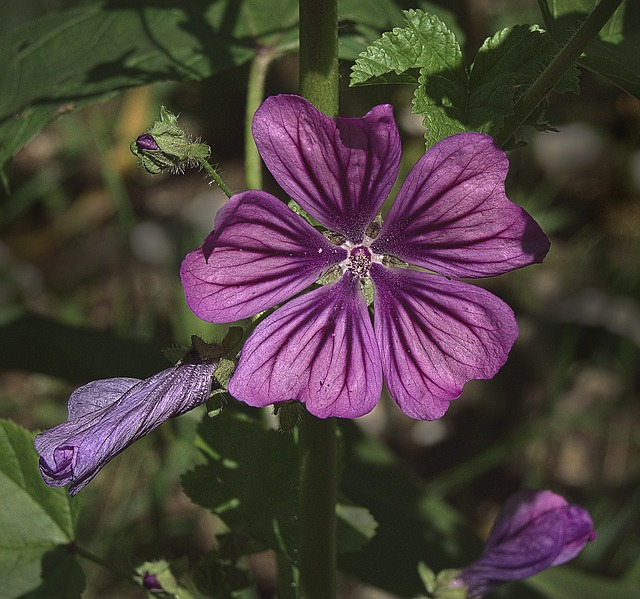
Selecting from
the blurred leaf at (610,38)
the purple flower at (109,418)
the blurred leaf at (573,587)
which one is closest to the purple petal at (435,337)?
the purple flower at (109,418)

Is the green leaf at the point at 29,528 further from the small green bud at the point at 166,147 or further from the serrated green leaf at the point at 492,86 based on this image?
the serrated green leaf at the point at 492,86

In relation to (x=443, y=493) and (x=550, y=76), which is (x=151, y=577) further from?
(x=443, y=493)

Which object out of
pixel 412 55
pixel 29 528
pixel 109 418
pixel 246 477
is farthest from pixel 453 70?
pixel 29 528

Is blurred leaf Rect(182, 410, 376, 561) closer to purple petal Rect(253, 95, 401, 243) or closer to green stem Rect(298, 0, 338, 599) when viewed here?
green stem Rect(298, 0, 338, 599)

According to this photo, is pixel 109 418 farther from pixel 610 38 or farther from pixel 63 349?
pixel 63 349

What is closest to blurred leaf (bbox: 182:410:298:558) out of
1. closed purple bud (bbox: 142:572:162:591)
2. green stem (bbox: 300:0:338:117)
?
closed purple bud (bbox: 142:572:162:591)
